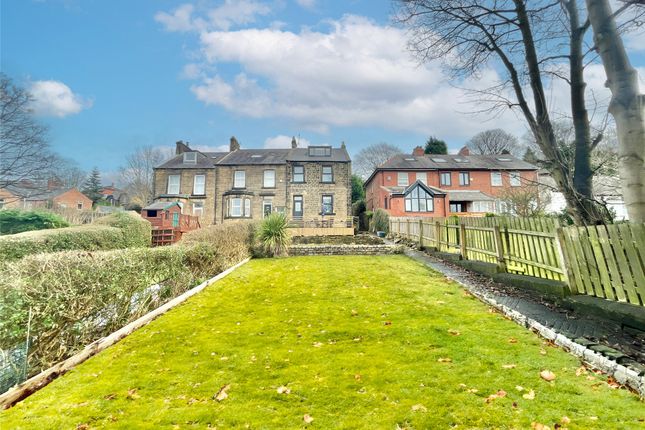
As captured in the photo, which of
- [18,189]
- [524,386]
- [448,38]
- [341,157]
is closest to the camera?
[524,386]

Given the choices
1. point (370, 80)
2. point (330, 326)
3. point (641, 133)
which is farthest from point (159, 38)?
point (641, 133)

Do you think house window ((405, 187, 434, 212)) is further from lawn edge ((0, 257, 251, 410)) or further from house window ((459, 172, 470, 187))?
lawn edge ((0, 257, 251, 410))

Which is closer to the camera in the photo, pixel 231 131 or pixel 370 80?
pixel 370 80

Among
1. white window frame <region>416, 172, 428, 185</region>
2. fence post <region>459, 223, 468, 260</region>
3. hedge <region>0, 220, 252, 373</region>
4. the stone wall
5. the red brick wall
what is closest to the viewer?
hedge <region>0, 220, 252, 373</region>

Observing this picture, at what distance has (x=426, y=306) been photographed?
5.96 meters

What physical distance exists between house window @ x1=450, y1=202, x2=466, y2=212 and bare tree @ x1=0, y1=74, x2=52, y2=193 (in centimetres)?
3317

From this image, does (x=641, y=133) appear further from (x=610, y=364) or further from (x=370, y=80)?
(x=370, y=80)

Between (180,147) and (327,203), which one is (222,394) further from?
(180,147)

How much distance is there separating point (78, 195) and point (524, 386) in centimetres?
6199

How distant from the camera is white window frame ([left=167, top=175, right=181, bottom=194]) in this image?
2989cm

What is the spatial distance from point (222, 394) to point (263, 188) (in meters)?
27.4

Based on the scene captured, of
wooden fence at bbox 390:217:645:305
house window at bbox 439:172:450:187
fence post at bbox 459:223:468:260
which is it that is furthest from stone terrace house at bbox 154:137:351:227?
wooden fence at bbox 390:217:645:305

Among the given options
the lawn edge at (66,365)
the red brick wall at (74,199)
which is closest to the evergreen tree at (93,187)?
the red brick wall at (74,199)

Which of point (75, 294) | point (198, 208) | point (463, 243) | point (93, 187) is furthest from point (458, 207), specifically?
point (93, 187)
